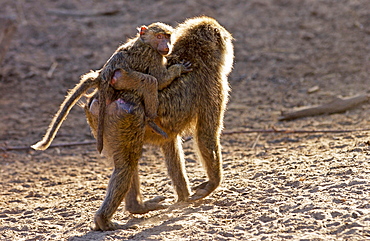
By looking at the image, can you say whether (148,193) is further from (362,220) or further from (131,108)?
(362,220)

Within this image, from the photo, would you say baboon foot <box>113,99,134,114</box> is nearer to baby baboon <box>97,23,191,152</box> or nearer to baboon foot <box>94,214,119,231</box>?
baby baboon <box>97,23,191,152</box>

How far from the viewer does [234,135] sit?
28.1 feet

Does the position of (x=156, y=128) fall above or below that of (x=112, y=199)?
above

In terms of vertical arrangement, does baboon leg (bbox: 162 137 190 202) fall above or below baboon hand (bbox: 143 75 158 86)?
below

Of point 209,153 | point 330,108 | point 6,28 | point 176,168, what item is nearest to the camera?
point 209,153

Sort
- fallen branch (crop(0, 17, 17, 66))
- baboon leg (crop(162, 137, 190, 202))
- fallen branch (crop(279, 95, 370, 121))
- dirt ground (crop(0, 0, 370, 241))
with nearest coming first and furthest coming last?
dirt ground (crop(0, 0, 370, 241)) < baboon leg (crop(162, 137, 190, 202)) < fallen branch (crop(279, 95, 370, 121)) < fallen branch (crop(0, 17, 17, 66))

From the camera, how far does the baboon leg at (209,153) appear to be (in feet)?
19.1

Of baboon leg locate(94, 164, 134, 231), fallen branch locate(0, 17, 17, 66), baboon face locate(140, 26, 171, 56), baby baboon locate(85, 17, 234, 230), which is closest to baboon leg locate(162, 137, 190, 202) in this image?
baby baboon locate(85, 17, 234, 230)

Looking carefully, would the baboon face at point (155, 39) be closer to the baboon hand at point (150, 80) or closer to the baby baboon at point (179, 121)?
the baboon hand at point (150, 80)

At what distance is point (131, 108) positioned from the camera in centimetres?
520

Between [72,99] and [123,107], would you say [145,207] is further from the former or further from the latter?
[72,99]

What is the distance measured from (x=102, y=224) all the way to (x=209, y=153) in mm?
1387

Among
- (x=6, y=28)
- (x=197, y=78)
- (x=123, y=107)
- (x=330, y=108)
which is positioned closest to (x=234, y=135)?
(x=330, y=108)

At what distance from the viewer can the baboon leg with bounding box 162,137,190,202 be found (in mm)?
6090
